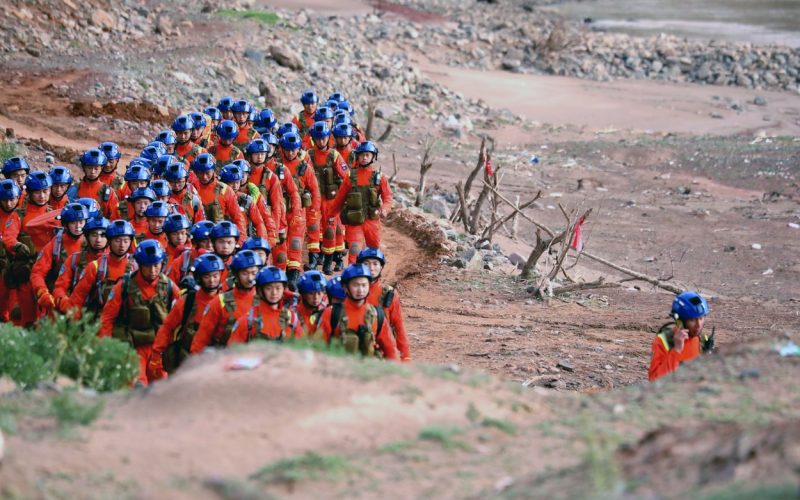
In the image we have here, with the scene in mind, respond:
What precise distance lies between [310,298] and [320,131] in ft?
20.5

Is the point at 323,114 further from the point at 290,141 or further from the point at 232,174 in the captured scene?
the point at 232,174

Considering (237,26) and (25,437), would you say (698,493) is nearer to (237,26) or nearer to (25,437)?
(25,437)

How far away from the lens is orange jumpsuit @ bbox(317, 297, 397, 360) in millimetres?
9570

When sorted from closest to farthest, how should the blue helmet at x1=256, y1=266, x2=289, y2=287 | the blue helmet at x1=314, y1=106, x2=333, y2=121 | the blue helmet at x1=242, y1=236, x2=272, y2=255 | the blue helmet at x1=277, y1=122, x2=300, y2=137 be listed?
the blue helmet at x1=256, y1=266, x2=289, y2=287, the blue helmet at x1=242, y1=236, x2=272, y2=255, the blue helmet at x1=277, y1=122, x2=300, y2=137, the blue helmet at x1=314, y1=106, x2=333, y2=121

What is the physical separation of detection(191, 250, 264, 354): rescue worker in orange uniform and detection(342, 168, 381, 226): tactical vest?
5318 millimetres

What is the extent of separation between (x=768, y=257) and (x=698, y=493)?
1706cm

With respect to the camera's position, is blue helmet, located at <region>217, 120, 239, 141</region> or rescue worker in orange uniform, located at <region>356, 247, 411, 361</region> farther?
blue helmet, located at <region>217, 120, 239, 141</region>

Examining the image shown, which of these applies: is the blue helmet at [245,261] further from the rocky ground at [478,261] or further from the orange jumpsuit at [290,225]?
the orange jumpsuit at [290,225]

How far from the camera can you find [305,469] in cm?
652

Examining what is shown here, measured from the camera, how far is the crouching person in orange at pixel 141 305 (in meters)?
10.1

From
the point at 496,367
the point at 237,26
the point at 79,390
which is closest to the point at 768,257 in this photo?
the point at 496,367

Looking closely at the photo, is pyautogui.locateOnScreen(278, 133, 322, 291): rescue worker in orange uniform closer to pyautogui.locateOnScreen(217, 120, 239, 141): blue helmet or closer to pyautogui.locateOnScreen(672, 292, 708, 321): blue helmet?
pyautogui.locateOnScreen(217, 120, 239, 141): blue helmet

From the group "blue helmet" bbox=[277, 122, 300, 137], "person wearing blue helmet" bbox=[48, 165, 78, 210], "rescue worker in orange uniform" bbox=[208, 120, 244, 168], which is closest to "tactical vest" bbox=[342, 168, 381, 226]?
"blue helmet" bbox=[277, 122, 300, 137]

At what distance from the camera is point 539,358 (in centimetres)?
1298
